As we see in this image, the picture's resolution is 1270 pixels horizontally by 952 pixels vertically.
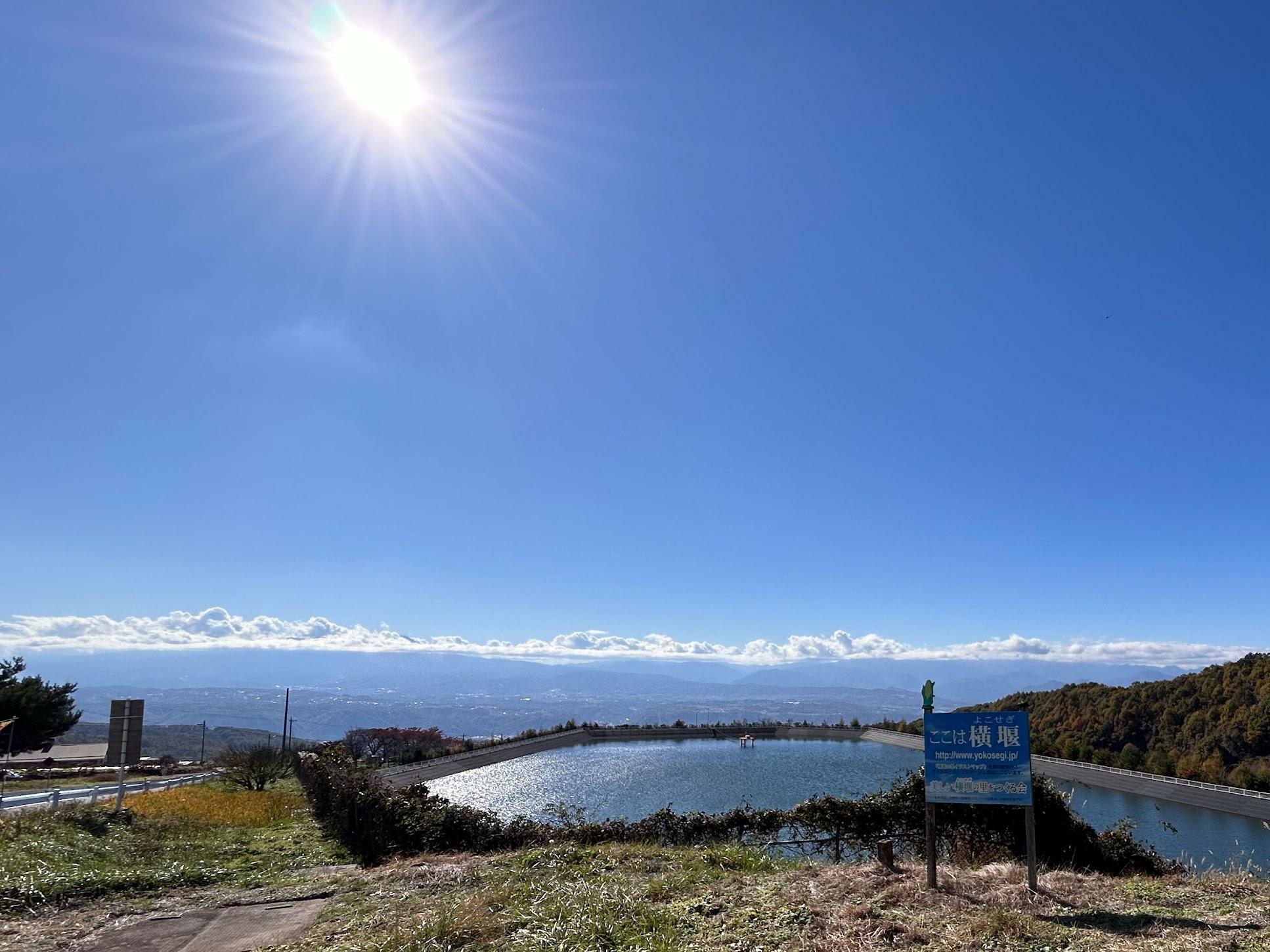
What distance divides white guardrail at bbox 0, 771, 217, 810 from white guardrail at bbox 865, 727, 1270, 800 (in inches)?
1403

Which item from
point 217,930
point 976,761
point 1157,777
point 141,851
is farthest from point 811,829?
point 1157,777

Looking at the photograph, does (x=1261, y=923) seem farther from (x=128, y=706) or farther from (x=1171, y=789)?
(x=1171, y=789)

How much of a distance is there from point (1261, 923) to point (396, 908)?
7.62 m

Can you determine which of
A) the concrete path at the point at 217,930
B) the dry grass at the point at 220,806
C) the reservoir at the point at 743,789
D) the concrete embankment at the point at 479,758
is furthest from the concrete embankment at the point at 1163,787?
the concrete embankment at the point at 479,758

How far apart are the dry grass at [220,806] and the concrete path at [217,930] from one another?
697 centimetres

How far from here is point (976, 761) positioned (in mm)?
7121

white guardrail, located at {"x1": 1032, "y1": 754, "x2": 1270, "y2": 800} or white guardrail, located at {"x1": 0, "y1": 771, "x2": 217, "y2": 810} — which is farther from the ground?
white guardrail, located at {"x1": 0, "y1": 771, "x2": 217, "y2": 810}

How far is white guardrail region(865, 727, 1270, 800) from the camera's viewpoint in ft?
87.7

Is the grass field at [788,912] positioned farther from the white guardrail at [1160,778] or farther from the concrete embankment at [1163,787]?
the white guardrail at [1160,778]

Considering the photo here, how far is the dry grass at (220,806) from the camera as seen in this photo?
1431 centimetres

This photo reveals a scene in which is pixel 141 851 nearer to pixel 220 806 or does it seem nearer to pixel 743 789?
pixel 220 806

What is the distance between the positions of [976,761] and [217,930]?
8.23m

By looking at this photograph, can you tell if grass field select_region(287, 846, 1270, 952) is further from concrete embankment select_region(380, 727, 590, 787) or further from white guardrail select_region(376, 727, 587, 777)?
white guardrail select_region(376, 727, 587, 777)

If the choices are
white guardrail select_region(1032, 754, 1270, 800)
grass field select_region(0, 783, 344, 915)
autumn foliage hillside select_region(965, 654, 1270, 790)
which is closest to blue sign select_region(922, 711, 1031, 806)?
grass field select_region(0, 783, 344, 915)
